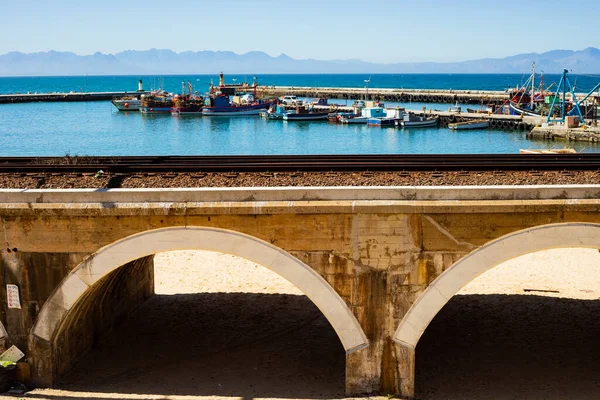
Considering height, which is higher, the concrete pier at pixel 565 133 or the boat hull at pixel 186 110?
the boat hull at pixel 186 110

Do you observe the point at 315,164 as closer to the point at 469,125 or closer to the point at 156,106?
the point at 469,125

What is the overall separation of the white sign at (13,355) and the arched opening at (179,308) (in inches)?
21.3

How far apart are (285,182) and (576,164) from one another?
727 centimetres

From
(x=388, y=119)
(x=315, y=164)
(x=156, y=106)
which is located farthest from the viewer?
(x=156, y=106)

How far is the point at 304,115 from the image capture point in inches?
3319

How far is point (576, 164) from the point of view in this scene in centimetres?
1705

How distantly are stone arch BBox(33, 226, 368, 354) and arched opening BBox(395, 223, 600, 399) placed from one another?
50.5 inches

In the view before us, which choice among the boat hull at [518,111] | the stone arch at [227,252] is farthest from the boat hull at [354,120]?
the stone arch at [227,252]

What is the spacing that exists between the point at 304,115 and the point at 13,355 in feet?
232

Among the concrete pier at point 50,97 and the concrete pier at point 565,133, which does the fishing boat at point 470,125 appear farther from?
the concrete pier at point 50,97

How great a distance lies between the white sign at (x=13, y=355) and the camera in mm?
15195

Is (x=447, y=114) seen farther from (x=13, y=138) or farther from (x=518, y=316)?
(x=518, y=316)

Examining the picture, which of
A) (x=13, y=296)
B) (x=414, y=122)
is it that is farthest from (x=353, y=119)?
Result: (x=13, y=296)

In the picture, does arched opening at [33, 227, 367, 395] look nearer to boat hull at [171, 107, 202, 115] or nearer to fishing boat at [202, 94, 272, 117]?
fishing boat at [202, 94, 272, 117]
